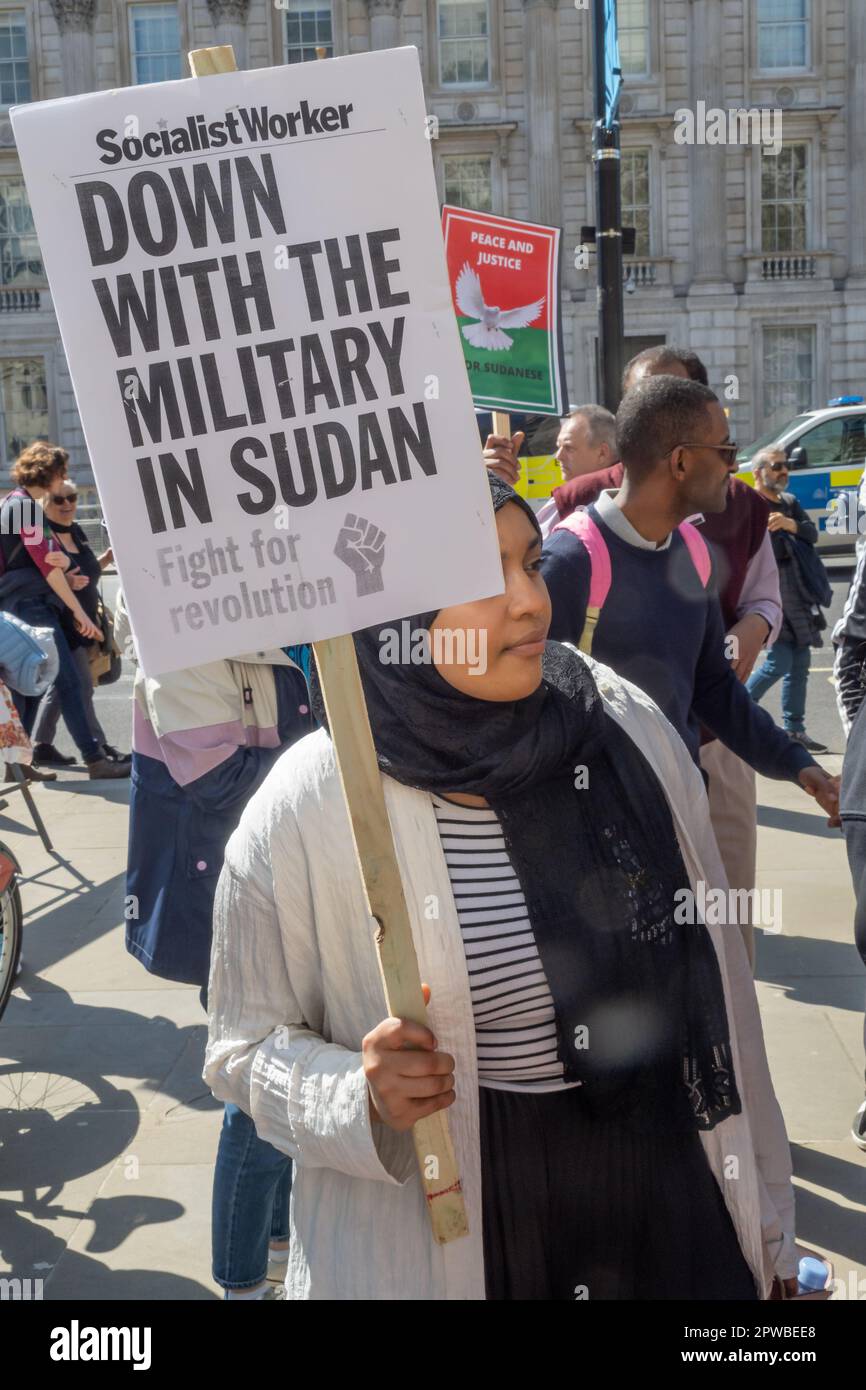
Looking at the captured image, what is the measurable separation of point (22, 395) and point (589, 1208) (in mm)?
32010

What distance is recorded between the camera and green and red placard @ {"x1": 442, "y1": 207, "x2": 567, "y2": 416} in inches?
247

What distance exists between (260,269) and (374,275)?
143mm

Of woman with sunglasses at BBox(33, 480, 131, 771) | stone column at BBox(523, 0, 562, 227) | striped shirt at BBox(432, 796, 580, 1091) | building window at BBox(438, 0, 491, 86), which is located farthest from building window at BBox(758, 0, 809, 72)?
striped shirt at BBox(432, 796, 580, 1091)

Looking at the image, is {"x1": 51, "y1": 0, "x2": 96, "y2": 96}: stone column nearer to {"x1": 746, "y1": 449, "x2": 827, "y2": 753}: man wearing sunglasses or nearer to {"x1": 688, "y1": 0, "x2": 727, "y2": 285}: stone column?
{"x1": 688, "y1": 0, "x2": 727, "y2": 285}: stone column

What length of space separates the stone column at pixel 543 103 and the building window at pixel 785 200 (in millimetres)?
4398

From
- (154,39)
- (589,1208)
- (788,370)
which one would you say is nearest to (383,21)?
(154,39)

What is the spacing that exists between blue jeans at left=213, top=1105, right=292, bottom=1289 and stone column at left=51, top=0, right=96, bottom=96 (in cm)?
3198

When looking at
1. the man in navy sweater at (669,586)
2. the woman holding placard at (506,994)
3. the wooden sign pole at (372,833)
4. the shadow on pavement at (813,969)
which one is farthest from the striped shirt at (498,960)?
the shadow on pavement at (813,969)

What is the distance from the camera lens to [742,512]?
15.4 feet

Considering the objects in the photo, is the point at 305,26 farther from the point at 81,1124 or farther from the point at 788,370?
the point at 81,1124

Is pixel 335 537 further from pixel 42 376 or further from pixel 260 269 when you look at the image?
pixel 42 376

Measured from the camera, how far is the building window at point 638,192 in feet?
102

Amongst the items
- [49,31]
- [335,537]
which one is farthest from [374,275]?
[49,31]

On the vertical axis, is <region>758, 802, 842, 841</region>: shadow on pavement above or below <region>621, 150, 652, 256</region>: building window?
below
